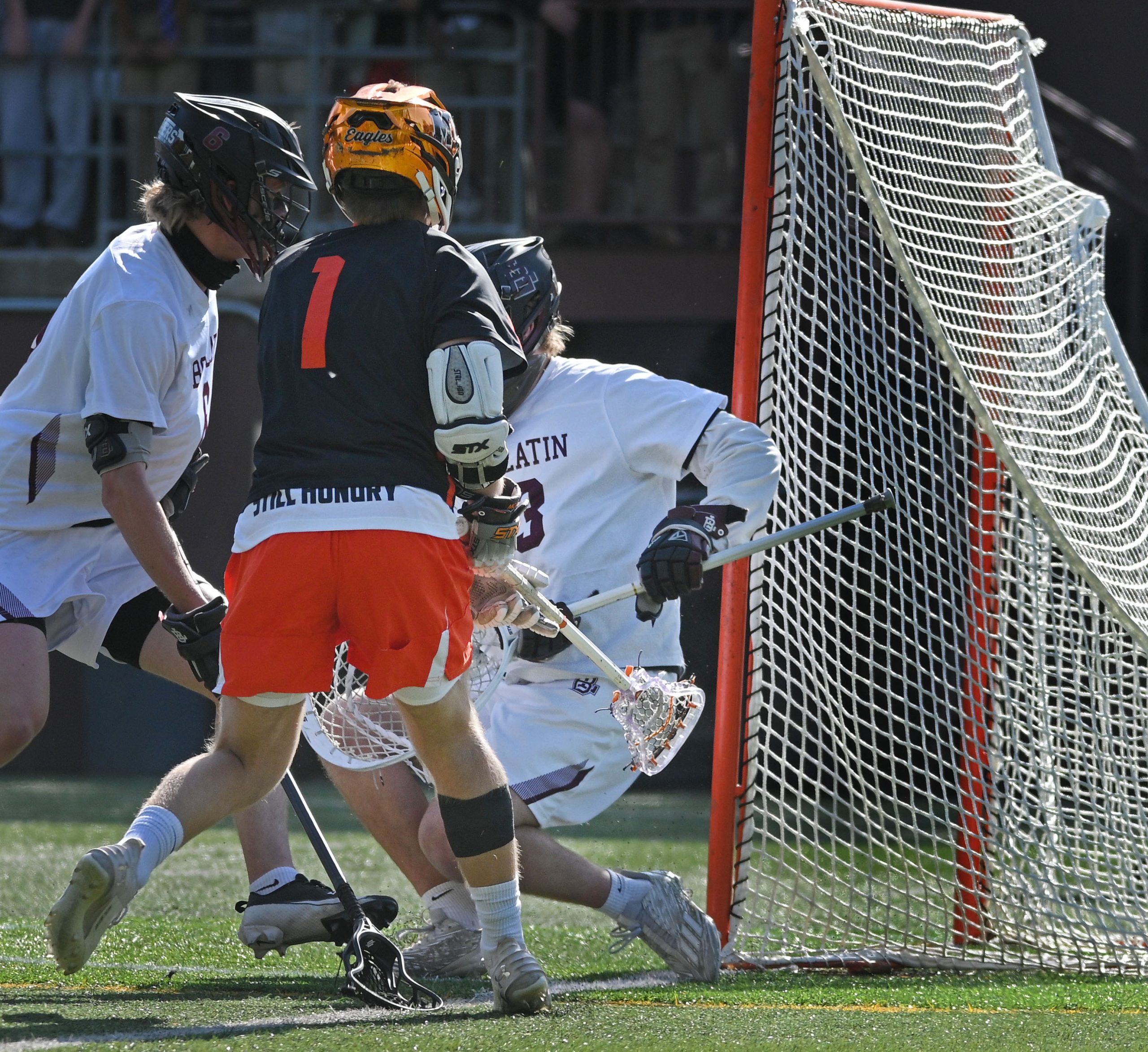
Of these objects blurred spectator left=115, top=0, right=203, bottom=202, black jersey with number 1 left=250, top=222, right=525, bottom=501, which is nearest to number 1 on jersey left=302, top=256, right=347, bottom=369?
black jersey with number 1 left=250, top=222, right=525, bottom=501

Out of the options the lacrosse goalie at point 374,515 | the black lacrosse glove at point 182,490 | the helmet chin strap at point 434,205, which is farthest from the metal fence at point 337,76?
the lacrosse goalie at point 374,515

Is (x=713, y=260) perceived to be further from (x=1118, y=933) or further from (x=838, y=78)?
(x=1118, y=933)

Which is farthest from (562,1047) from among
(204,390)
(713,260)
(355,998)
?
(713,260)

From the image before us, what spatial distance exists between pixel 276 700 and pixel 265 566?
0.85ft

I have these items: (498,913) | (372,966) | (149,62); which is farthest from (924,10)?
(149,62)

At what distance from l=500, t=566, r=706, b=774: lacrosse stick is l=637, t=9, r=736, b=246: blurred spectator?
21.9ft

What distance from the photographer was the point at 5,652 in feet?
11.4

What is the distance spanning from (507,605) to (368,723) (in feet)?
1.74

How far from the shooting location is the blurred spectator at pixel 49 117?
10211 mm

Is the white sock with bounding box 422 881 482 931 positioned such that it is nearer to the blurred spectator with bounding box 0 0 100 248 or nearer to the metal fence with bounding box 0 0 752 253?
the metal fence with bounding box 0 0 752 253

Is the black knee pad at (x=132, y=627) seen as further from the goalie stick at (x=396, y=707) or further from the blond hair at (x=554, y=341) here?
the blond hair at (x=554, y=341)

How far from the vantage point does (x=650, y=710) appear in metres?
3.61

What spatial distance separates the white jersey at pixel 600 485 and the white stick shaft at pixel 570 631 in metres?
0.12

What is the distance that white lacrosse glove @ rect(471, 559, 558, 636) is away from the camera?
3.44 meters
